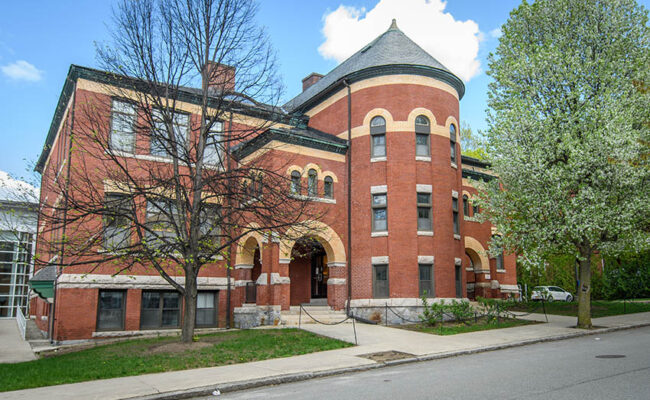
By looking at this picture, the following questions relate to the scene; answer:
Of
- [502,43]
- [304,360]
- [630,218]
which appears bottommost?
[304,360]

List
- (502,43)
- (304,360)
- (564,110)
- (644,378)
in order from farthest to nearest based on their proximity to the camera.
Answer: (502,43) → (564,110) → (304,360) → (644,378)

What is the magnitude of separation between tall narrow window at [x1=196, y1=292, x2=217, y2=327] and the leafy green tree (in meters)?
12.7

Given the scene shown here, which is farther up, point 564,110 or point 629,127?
point 564,110

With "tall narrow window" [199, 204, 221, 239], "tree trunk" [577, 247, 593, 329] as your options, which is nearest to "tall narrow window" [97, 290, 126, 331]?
"tall narrow window" [199, 204, 221, 239]

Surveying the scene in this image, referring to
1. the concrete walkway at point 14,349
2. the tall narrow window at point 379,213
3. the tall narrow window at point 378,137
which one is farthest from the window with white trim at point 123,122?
the tall narrow window at point 379,213

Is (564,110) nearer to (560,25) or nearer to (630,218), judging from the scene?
(560,25)

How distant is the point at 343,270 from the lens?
22.7m

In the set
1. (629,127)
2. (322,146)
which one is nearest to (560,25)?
(629,127)

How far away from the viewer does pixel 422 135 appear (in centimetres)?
2325

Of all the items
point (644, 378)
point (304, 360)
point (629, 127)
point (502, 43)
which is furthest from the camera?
point (502, 43)

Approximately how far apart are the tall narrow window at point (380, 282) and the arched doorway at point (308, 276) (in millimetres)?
3644

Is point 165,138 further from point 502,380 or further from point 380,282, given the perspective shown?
point 380,282

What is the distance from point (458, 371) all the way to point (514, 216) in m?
11.3

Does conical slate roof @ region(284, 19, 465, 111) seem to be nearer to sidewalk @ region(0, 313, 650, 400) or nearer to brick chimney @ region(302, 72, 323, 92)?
brick chimney @ region(302, 72, 323, 92)
